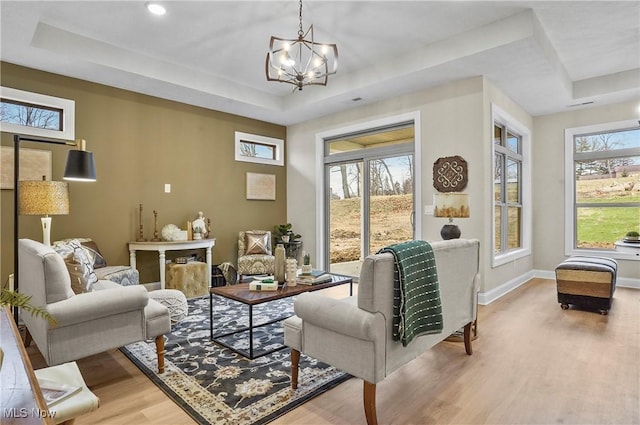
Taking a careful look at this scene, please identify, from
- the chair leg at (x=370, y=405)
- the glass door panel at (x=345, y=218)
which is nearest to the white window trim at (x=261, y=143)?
the glass door panel at (x=345, y=218)

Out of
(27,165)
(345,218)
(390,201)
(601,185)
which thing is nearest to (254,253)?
(345,218)

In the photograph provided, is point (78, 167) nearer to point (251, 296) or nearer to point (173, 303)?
point (173, 303)

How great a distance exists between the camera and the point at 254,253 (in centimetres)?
555

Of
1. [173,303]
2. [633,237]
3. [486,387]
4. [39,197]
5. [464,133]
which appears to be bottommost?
[486,387]

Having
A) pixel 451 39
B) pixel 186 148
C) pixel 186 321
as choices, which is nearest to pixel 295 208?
pixel 186 148

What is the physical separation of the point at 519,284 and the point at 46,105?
6714mm

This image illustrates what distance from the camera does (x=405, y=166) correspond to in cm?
520

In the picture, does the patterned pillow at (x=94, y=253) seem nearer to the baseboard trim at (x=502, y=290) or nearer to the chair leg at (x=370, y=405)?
the chair leg at (x=370, y=405)

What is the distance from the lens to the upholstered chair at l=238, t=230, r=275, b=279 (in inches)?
204

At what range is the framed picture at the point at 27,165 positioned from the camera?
3.74 metres

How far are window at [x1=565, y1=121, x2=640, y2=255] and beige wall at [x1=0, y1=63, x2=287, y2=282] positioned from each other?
5248 millimetres

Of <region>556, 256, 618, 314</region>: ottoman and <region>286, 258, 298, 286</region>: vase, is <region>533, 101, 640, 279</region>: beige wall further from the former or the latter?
<region>286, 258, 298, 286</region>: vase

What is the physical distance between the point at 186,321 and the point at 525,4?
443cm

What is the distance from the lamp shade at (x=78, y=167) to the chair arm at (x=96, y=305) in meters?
1.17
